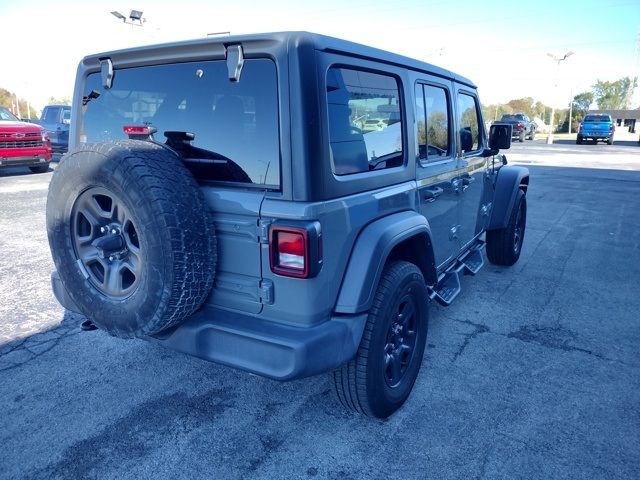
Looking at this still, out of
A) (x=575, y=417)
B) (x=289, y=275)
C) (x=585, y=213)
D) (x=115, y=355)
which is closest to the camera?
(x=289, y=275)

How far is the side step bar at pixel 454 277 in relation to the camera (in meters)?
3.55

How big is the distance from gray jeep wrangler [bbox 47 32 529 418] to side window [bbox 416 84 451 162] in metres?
0.33

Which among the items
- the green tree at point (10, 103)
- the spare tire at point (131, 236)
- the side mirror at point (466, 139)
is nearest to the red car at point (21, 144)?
the spare tire at point (131, 236)

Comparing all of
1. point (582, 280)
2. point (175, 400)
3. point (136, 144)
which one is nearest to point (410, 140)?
point (136, 144)

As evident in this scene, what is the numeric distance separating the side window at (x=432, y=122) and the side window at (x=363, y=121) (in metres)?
0.30

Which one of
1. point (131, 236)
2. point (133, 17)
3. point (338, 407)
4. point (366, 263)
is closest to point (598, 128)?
point (133, 17)

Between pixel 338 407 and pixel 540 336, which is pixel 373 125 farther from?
pixel 540 336

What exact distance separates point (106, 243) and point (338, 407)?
5.29 ft

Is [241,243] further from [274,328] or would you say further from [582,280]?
[582,280]

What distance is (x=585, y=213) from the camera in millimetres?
8656

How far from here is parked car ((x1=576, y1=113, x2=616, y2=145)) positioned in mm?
28094

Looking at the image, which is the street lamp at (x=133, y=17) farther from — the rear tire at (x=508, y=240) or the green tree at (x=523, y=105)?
the green tree at (x=523, y=105)

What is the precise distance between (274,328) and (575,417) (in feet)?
6.09

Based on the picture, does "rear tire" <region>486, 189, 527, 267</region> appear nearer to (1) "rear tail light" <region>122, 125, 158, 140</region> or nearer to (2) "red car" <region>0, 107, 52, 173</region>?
(1) "rear tail light" <region>122, 125, 158, 140</region>
